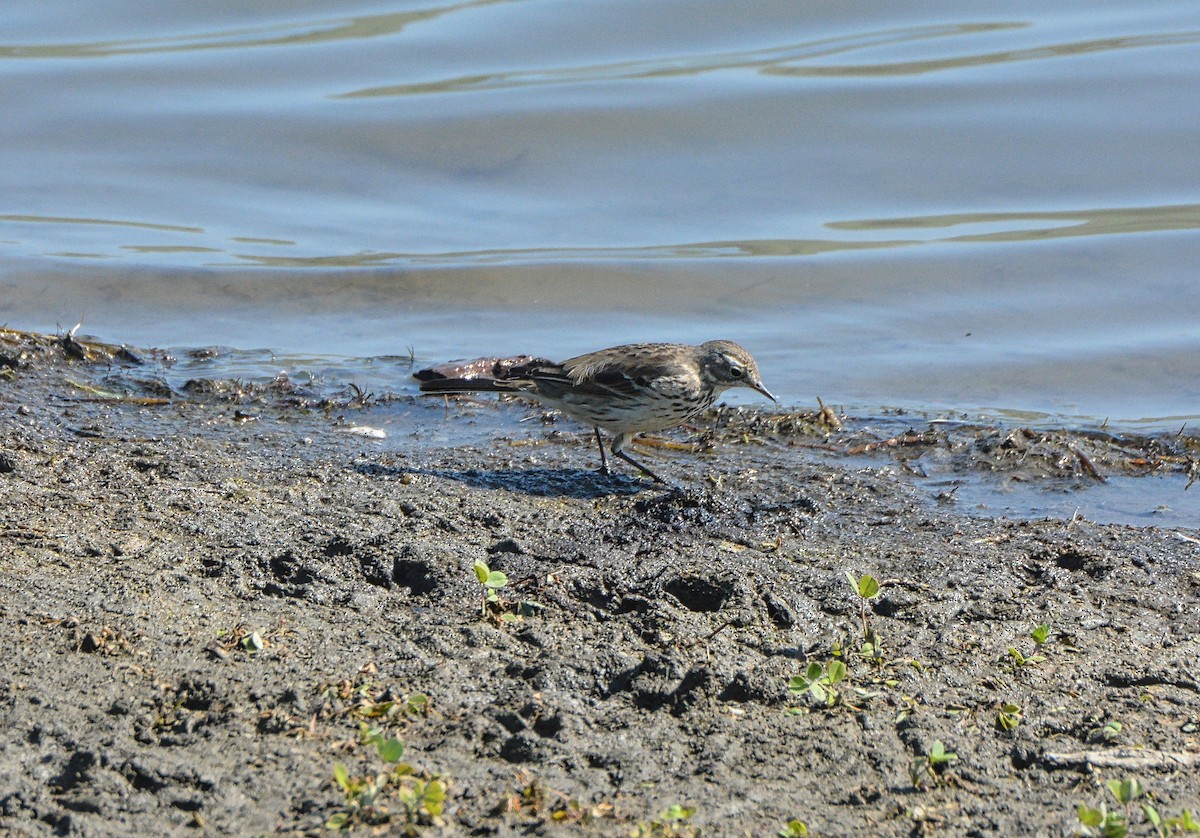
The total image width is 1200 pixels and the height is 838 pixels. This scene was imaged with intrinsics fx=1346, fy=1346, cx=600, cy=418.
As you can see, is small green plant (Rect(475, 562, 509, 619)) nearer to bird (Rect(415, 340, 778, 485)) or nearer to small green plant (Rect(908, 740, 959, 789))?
small green plant (Rect(908, 740, 959, 789))

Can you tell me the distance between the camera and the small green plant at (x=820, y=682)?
4.20 m

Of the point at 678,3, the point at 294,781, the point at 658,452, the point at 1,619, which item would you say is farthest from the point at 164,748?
the point at 678,3

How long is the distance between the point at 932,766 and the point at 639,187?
10.6 metres

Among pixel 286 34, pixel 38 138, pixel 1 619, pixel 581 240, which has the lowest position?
pixel 1 619

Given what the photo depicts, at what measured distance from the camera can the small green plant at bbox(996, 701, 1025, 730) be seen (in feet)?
13.8

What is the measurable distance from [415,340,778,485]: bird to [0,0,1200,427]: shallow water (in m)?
1.56

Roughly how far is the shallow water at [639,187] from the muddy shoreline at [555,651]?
323cm

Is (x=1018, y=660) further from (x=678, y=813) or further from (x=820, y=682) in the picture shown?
(x=678, y=813)

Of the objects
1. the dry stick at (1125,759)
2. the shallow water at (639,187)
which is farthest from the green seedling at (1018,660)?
the shallow water at (639,187)

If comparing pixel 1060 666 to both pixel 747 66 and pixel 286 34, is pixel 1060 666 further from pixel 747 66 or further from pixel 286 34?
pixel 286 34

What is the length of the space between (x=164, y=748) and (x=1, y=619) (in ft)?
3.58

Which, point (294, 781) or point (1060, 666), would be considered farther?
point (1060, 666)

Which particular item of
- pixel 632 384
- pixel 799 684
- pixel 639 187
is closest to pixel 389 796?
pixel 799 684

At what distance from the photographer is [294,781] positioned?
3598 mm
